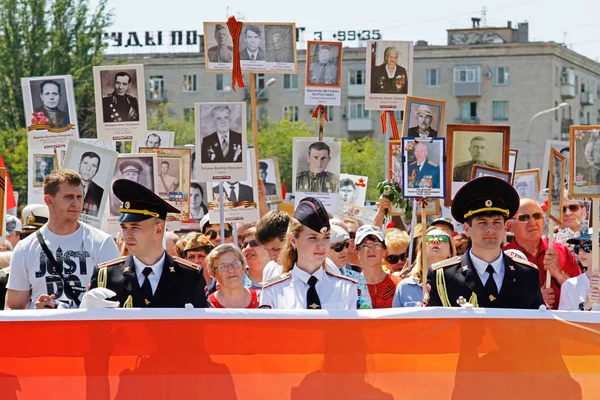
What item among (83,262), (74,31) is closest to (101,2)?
(74,31)

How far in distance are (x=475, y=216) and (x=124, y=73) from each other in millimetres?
6064

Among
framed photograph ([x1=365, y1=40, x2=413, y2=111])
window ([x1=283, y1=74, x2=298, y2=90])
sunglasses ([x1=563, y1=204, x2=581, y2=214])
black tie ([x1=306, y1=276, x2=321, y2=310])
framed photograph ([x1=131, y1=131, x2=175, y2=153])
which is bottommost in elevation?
black tie ([x1=306, y1=276, x2=321, y2=310])

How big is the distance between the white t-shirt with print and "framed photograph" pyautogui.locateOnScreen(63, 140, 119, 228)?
2.71 meters

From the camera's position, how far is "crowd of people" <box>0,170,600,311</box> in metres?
6.02

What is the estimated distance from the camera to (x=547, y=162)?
9781 millimetres

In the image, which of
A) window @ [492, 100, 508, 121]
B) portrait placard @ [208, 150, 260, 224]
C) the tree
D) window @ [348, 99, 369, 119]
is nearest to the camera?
portrait placard @ [208, 150, 260, 224]

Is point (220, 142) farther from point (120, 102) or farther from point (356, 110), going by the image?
point (356, 110)

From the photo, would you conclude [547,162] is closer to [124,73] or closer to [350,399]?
[124,73]

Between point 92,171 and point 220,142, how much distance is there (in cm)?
116

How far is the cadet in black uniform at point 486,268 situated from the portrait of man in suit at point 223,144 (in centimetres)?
447

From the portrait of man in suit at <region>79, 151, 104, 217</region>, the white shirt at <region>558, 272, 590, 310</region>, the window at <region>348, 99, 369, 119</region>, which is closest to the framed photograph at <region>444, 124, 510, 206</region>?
the white shirt at <region>558, 272, 590, 310</region>

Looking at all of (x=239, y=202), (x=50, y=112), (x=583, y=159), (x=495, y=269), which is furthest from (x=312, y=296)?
(x=50, y=112)

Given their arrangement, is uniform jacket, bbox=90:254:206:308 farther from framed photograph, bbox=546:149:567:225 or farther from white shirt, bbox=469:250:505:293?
framed photograph, bbox=546:149:567:225

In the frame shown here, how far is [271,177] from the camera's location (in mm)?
13703
